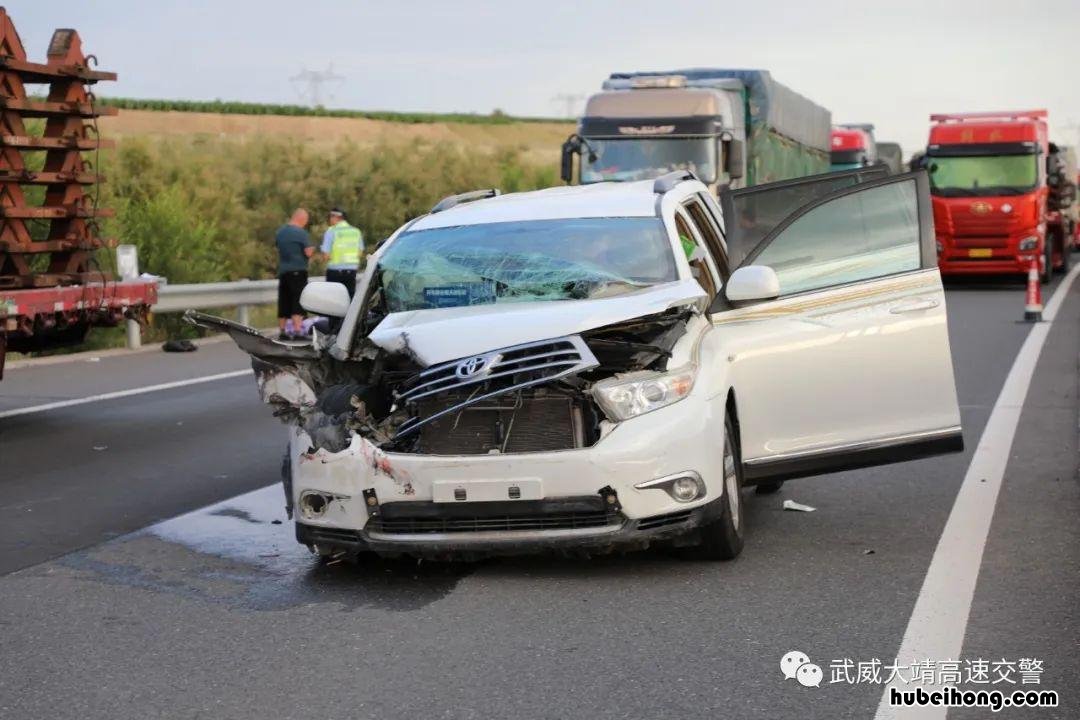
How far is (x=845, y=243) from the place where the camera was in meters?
8.38

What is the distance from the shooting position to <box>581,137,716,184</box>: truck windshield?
76.1ft

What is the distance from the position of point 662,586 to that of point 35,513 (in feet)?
13.0

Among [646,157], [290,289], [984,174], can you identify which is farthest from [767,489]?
[984,174]

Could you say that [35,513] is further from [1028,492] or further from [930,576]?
[1028,492]

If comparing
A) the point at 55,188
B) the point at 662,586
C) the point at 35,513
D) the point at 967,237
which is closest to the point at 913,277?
the point at 662,586

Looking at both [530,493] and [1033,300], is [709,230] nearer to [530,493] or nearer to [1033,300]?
[530,493]

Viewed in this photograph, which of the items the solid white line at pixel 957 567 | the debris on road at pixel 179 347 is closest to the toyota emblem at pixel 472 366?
the solid white line at pixel 957 567

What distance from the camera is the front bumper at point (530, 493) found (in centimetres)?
704

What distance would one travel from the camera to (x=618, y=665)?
586 cm

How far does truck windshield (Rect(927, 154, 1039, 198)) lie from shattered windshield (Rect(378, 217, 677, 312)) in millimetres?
23909

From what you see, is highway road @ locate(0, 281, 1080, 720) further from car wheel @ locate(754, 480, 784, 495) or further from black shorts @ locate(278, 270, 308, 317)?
black shorts @ locate(278, 270, 308, 317)

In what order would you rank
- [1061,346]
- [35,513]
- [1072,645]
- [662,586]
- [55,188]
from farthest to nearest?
[1061,346] → [55,188] → [35,513] → [662,586] → [1072,645]

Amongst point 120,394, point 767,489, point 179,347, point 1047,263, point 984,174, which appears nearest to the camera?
point 767,489

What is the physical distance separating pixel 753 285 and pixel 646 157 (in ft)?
52.2
